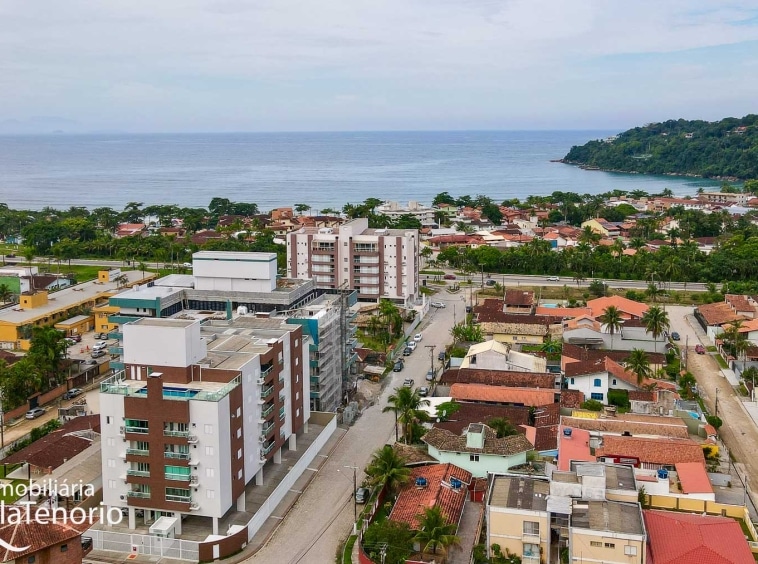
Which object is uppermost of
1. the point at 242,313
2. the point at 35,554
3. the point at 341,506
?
the point at 242,313

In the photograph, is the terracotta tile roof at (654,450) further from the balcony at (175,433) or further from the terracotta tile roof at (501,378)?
the balcony at (175,433)

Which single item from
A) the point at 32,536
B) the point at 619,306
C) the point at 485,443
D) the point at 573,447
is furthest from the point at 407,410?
the point at 619,306

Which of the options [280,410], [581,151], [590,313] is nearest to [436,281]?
[590,313]

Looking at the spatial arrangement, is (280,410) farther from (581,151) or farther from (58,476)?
(581,151)

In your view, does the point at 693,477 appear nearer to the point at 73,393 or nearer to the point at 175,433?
the point at 175,433

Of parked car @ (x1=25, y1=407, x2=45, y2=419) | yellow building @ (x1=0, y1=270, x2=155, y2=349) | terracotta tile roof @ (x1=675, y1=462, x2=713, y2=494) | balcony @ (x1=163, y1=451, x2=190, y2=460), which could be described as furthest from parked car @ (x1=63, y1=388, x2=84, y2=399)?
terracotta tile roof @ (x1=675, y1=462, x2=713, y2=494)

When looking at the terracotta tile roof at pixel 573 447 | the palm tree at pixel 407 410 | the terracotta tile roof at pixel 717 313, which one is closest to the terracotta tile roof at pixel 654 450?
the terracotta tile roof at pixel 573 447
